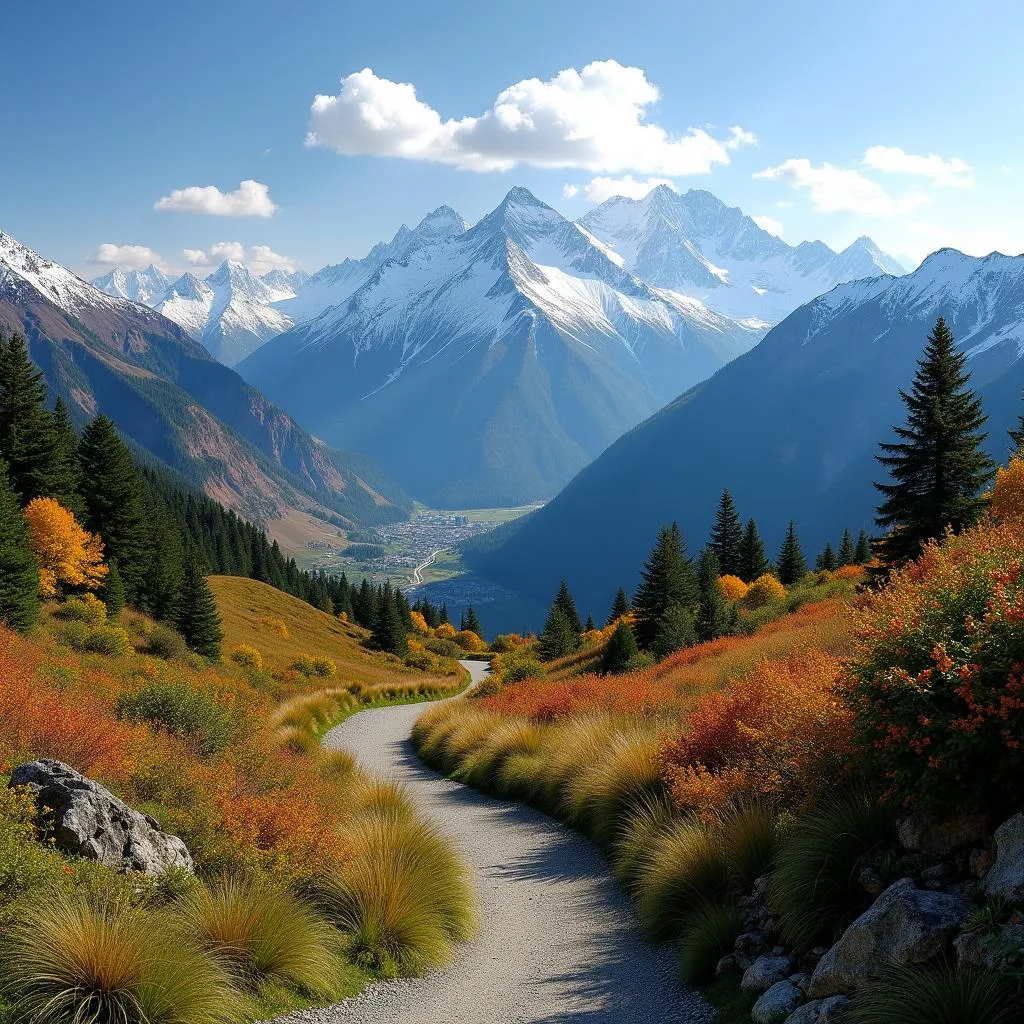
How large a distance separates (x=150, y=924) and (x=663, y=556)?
51.4 metres

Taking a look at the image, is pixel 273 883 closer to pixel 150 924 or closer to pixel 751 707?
pixel 150 924

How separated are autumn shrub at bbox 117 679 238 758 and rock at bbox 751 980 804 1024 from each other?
9623 millimetres

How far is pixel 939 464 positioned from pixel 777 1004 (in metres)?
32.7

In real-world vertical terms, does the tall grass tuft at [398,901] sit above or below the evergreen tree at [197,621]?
below

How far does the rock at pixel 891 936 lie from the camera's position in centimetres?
516

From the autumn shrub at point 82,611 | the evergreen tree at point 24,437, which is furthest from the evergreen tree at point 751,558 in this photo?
the evergreen tree at point 24,437

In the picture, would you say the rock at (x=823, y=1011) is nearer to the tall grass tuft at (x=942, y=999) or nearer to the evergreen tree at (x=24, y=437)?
the tall grass tuft at (x=942, y=999)

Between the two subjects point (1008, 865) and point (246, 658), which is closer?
point (1008, 865)

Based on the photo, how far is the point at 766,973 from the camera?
20.6 feet

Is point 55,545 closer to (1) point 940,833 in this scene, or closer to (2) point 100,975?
(2) point 100,975

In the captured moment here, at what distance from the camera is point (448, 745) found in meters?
20.8

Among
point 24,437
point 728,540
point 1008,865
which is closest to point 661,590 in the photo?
point 728,540

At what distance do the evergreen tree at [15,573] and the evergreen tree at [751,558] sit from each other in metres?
66.8

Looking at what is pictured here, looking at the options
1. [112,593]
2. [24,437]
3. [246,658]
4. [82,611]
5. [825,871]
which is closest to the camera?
[825,871]
